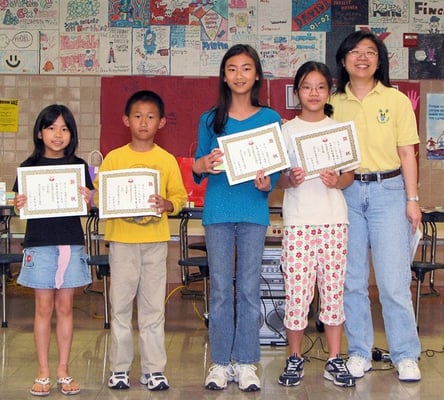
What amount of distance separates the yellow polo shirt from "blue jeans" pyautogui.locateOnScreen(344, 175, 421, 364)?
99 mm

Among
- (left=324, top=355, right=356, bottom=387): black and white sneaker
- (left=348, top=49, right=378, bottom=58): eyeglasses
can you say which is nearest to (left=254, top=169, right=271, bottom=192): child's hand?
(left=348, top=49, right=378, bottom=58): eyeglasses

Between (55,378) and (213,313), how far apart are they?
84 centimetres

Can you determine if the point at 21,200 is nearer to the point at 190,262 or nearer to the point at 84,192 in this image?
the point at 84,192

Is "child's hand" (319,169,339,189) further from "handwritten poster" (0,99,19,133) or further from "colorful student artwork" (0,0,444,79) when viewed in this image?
"handwritten poster" (0,99,19,133)

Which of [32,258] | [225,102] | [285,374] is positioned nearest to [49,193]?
[32,258]

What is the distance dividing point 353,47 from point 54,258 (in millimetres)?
1654

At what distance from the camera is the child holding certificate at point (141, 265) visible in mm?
3438

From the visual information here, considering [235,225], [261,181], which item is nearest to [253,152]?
[261,181]

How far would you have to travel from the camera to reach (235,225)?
3.39 metres

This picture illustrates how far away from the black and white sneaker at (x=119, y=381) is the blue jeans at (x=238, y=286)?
1.34 ft

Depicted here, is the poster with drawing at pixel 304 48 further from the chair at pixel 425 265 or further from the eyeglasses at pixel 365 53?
the eyeglasses at pixel 365 53

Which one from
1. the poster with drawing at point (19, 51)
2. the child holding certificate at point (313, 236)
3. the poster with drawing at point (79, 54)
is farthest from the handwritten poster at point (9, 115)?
the child holding certificate at point (313, 236)

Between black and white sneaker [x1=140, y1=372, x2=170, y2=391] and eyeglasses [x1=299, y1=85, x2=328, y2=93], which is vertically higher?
eyeglasses [x1=299, y1=85, x2=328, y2=93]

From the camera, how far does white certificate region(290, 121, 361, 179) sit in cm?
342
